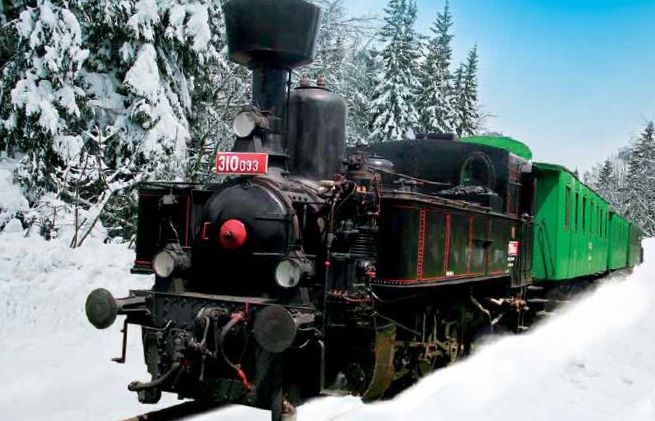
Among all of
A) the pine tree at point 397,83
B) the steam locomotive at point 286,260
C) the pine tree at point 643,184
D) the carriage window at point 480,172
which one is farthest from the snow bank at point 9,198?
the pine tree at point 643,184

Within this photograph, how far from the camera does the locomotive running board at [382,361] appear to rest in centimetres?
554

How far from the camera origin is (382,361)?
5.70 metres

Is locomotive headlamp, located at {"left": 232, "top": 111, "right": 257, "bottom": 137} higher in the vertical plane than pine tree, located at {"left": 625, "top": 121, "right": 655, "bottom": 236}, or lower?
lower

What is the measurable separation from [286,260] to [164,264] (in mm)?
1249

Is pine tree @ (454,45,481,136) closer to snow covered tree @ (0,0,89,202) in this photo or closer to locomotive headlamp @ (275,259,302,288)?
snow covered tree @ (0,0,89,202)

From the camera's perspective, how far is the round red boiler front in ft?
18.2

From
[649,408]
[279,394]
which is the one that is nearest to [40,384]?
[279,394]

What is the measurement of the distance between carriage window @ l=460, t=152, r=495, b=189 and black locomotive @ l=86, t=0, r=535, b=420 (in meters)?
1.51

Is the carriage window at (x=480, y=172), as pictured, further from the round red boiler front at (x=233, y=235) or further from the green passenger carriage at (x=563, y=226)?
the round red boiler front at (x=233, y=235)

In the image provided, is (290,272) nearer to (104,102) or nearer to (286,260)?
(286,260)

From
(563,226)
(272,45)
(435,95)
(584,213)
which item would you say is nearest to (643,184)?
(435,95)

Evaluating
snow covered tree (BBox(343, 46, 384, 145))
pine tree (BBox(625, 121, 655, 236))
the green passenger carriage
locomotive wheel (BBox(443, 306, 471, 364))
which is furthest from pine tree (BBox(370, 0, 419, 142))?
pine tree (BBox(625, 121, 655, 236))

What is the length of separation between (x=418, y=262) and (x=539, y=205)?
6.00 meters

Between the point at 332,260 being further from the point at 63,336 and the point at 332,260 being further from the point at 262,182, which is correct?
the point at 63,336
